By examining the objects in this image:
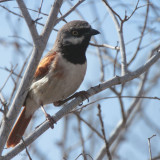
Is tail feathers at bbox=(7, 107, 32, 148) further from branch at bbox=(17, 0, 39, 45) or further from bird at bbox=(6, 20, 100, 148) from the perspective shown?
branch at bbox=(17, 0, 39, 45)

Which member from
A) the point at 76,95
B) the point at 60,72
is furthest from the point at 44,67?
the point at 76,95

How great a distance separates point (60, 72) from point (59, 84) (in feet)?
0.57

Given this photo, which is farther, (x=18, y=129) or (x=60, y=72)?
(x=18, y=129)

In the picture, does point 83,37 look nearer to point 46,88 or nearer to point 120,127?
point 46,88

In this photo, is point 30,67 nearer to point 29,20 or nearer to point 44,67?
point 29,20

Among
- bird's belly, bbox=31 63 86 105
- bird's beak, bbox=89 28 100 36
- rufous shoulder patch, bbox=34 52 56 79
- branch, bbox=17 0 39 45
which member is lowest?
branch, bbox=17 0 39 45

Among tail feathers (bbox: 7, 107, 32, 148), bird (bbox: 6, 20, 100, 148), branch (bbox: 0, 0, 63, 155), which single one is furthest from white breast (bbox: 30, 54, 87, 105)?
branch (bbox: 0, 0, 63, 155)

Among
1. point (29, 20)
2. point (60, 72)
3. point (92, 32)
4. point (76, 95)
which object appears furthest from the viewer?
point (92, 32)

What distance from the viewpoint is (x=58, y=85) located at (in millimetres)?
4562

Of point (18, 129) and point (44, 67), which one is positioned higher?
point (44, 67)

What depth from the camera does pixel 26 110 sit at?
5059 millimetres

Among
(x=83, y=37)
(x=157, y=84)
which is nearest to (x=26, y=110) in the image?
(x=83, y=37)

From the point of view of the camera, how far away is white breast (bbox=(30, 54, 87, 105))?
4.55 metres

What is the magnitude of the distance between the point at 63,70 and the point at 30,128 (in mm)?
1832
